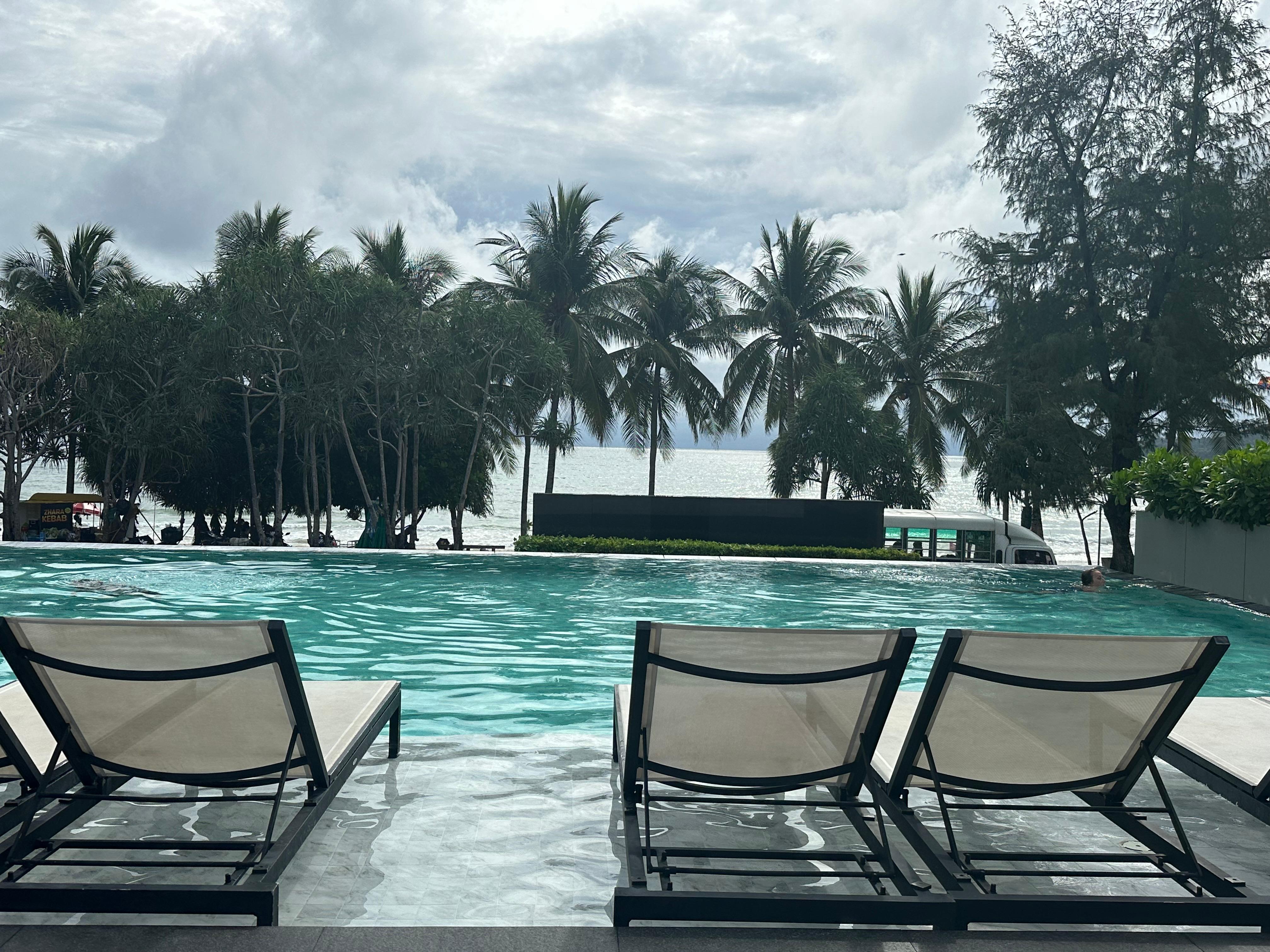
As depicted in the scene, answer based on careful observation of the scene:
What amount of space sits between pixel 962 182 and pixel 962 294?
2.94 meters

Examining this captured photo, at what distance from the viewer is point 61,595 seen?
12.9 m

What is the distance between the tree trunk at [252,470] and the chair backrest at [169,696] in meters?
20.3

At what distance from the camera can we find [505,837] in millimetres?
3607

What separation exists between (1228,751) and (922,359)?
103ft

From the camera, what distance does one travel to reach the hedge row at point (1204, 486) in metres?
14.2

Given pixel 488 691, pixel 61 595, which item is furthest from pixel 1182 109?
pixel 61 595

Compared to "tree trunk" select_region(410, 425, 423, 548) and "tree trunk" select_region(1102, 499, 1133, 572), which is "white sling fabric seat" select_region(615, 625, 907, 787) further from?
"tree trunk" select_region(410, 425, 423, 548)

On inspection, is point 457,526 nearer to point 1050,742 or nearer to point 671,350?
point 671,350

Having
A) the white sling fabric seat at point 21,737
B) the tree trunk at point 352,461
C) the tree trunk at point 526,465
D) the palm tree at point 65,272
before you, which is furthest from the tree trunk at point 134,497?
the white sling fabric seat at point 21,737

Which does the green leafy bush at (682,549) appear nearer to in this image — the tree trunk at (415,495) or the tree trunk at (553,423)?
the tree trunk at (415,495)

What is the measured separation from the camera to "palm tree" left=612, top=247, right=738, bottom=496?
1248 inches

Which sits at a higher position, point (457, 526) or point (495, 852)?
point (457, 526)

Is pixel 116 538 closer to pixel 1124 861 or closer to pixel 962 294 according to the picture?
pixel 962 294

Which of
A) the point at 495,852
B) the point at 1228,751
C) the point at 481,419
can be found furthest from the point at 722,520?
the point at 495,852
